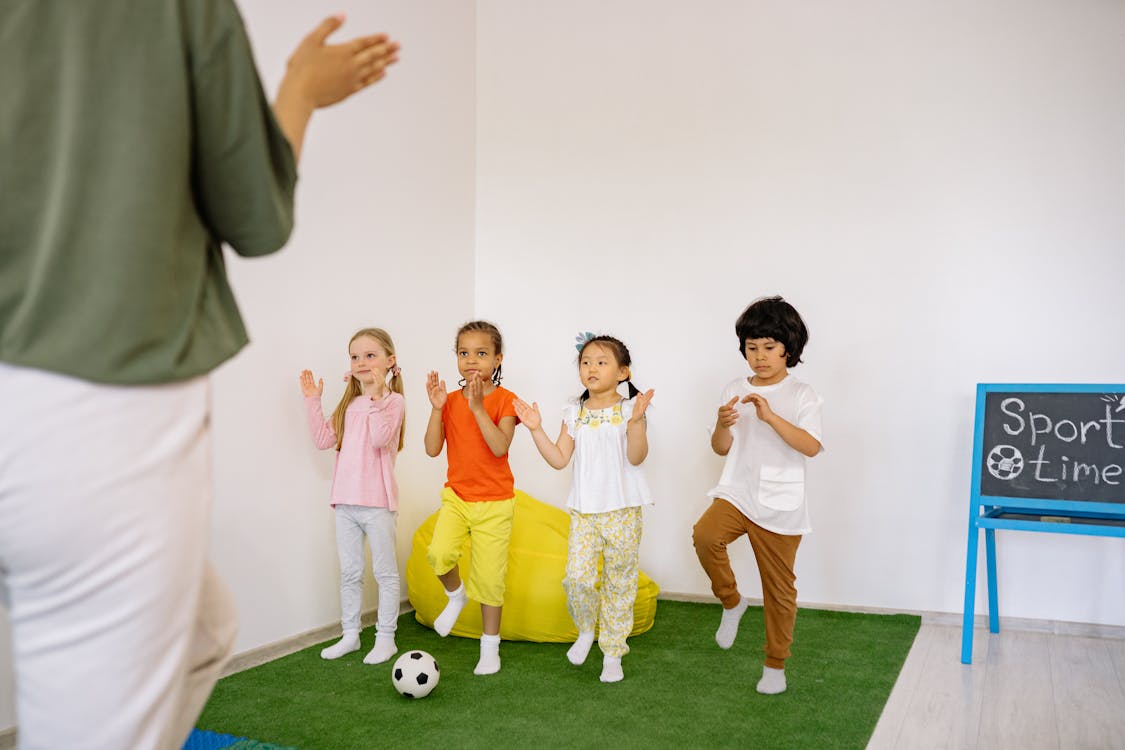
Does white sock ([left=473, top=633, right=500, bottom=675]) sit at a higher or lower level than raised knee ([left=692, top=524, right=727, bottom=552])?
lower

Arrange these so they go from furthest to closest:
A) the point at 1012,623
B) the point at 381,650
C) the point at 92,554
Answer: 1. the point at 1012,623
2. the point at 381,650
3. the point at 92,554

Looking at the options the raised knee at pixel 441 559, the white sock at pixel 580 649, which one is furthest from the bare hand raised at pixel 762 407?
the raised knee at pixel 441 559

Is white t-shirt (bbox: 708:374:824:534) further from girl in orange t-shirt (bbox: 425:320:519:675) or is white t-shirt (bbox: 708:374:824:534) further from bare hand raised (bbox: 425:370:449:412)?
bare hand raised (bbox: 425:370:449:412)

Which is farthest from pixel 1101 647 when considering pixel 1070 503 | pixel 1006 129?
pixel 1006 129

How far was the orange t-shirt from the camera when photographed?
340cm

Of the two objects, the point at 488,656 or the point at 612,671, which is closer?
the point at 612,671

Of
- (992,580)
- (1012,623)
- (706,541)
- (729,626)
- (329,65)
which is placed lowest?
(1012,623)

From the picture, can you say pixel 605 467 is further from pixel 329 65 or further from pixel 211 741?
pixel 329 65

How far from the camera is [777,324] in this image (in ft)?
10.6

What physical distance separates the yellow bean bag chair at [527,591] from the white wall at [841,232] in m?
0.77

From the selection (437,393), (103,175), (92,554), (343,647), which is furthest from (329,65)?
(343,647)

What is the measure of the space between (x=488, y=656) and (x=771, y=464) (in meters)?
1.14

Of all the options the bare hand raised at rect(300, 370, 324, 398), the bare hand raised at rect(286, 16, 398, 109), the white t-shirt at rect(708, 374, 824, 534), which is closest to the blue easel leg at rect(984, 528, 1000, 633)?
the white t-shirt at rect(708, 374, 824, 534)

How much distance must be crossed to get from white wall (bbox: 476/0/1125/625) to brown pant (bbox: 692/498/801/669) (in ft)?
3.48
